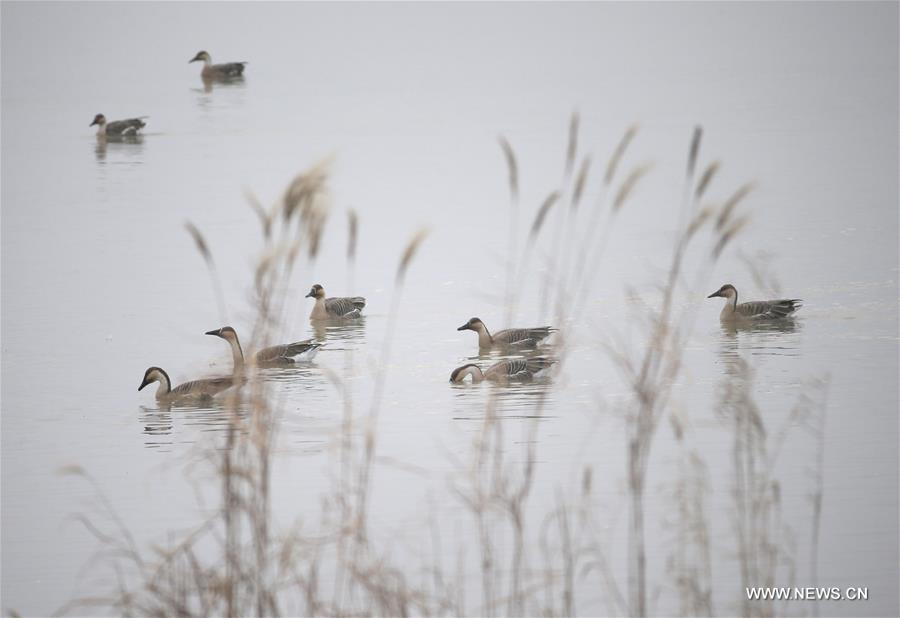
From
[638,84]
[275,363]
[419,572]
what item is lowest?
[419,572]

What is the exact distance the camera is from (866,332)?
14414mm

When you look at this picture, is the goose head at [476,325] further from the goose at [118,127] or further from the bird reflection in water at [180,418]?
the goose at [118,127]

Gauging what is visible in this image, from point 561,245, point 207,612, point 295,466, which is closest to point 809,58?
point 561,245

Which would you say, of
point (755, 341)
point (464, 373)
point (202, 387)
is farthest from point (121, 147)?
point (755, 341)

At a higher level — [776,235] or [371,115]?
[371,115]

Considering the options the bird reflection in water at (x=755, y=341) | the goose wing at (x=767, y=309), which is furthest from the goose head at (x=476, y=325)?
the goose wing at (x=767, y=309)

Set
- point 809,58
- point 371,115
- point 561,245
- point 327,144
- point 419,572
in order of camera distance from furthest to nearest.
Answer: point 809,58 < point 371,115 < point 327,144 < point 561,245 < point 419,572

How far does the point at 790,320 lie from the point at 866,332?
99 cm

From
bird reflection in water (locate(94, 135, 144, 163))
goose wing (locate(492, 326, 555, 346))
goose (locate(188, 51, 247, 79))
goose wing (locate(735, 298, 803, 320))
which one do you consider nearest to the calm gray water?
bird reflection in water (locate(94, 135, 144, 163))

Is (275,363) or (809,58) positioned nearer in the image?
(275,363)

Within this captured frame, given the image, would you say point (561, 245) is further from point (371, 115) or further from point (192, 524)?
point (371, 115)

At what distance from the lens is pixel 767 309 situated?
14852 mm

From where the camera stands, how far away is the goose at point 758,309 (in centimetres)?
1484

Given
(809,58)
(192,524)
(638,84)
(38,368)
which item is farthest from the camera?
(809,58)
